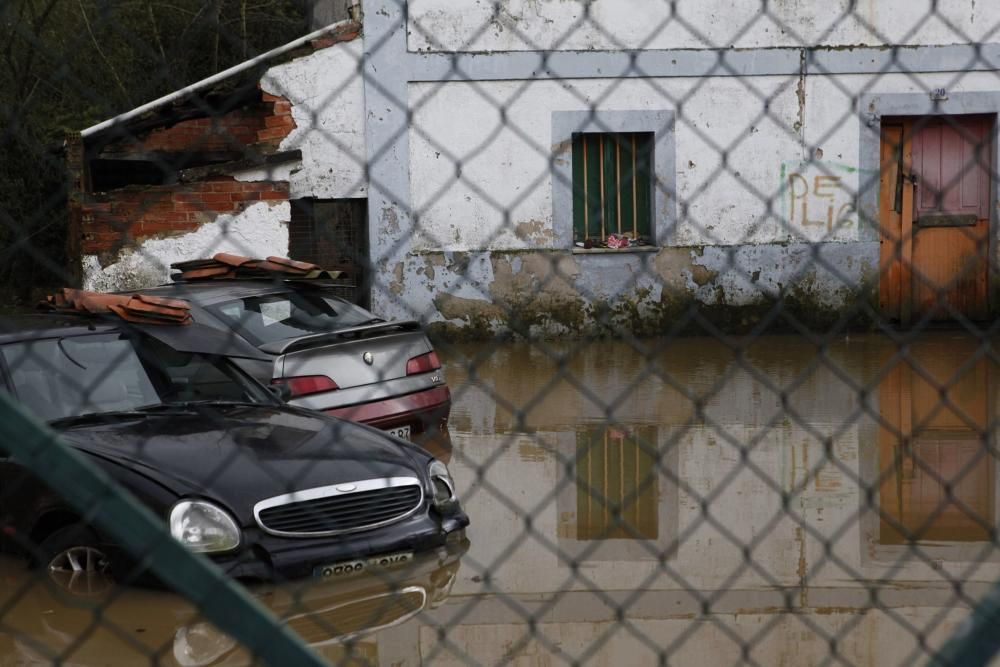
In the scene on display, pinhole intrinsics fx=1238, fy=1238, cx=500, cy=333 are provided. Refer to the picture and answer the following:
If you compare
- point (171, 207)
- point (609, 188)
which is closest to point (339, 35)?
point (171, 207)

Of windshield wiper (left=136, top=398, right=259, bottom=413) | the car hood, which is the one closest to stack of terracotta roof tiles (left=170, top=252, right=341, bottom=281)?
windshield wiper (left=136, top=398, right=259, bottom=413)

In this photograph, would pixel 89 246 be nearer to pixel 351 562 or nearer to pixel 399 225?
pixel 399 225

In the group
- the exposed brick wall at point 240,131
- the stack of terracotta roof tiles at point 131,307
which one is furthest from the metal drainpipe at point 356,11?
the stack of terracotta roof tiles at point 131,307

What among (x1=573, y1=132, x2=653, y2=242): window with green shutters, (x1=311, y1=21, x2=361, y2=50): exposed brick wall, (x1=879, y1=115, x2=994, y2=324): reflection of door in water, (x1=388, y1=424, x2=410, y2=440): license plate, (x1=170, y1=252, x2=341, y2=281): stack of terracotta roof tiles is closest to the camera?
(x1=388, y1=424, x2=410, y2=440): license plate

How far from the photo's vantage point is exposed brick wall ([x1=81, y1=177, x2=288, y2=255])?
12.0m

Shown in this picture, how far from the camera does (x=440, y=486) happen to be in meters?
5.78

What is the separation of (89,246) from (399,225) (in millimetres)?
3124

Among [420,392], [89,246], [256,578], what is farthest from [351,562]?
[89,246]

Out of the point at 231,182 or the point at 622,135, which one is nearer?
the point at 231,182

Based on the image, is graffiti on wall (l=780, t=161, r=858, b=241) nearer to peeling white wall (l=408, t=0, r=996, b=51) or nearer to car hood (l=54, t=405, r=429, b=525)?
peeling white wall (l=408, t=0, r=996, b=51)

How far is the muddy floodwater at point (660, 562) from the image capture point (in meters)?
4.50

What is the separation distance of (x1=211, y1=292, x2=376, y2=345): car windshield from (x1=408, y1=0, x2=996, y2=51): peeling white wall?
5.31 meters

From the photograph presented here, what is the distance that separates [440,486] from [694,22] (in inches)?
337

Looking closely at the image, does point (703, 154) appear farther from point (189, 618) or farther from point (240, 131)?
point (189, 618)
